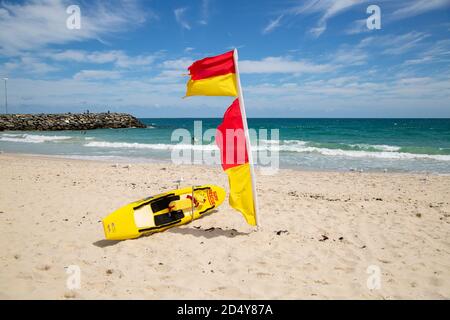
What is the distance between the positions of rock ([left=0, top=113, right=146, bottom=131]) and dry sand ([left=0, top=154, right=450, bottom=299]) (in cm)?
5063

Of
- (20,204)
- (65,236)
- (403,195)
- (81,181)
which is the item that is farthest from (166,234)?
(403,195)

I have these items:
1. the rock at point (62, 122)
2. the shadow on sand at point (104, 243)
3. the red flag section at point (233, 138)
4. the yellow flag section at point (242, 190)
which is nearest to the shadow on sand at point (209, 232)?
the yellow flag section at point (242, 190)

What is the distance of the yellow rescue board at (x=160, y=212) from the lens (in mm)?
6301

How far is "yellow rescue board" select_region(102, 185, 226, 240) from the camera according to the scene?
20.7ft

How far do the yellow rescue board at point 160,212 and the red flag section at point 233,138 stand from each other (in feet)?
5.53

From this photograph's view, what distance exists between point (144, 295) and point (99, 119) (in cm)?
6435

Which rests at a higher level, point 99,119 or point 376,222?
point 99,119

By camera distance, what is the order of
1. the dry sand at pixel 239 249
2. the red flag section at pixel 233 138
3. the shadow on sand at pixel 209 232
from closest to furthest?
the dry sand at pixel 239 249 → the red flag section at pixel 233 138 → the shadow on sand at pixel 209 232

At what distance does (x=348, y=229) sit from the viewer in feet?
23.0

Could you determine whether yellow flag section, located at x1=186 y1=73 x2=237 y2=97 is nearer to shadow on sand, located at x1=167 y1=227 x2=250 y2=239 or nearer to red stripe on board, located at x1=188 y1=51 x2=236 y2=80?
red stripe on board, located at x1=188 y1=51 x2=236 y2=80

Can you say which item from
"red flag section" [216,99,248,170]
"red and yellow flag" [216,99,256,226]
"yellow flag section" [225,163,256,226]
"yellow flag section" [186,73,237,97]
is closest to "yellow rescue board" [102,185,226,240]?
"yellow flag section" [225,163,256,226]

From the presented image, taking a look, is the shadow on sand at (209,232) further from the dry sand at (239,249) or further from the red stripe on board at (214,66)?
the red stripe on board at (214,66)

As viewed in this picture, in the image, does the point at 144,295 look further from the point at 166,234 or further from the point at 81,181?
the point at 81,181
